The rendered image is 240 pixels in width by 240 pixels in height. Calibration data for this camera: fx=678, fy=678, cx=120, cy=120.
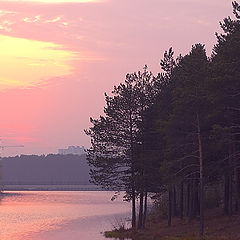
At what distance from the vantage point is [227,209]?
202 feet

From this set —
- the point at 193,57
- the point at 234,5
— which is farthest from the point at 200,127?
the point at 234,5

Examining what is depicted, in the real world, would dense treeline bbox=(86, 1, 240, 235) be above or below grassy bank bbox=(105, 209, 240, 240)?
above

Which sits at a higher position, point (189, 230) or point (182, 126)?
point (182, 126)

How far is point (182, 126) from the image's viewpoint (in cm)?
5750

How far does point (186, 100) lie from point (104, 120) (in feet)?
50.9

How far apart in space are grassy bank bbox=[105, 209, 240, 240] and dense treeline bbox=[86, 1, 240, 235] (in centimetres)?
129

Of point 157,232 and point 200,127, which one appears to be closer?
point 200,127

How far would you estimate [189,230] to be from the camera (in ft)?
193

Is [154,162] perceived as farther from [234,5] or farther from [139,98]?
[234,5]

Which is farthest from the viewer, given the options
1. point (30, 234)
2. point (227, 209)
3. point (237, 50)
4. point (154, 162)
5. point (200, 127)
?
point (30, 234)

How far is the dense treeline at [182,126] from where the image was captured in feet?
170

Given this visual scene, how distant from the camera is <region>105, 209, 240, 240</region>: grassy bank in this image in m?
52.8

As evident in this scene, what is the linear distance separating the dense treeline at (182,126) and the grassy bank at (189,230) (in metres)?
1.29

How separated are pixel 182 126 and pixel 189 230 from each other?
9.15 metres
